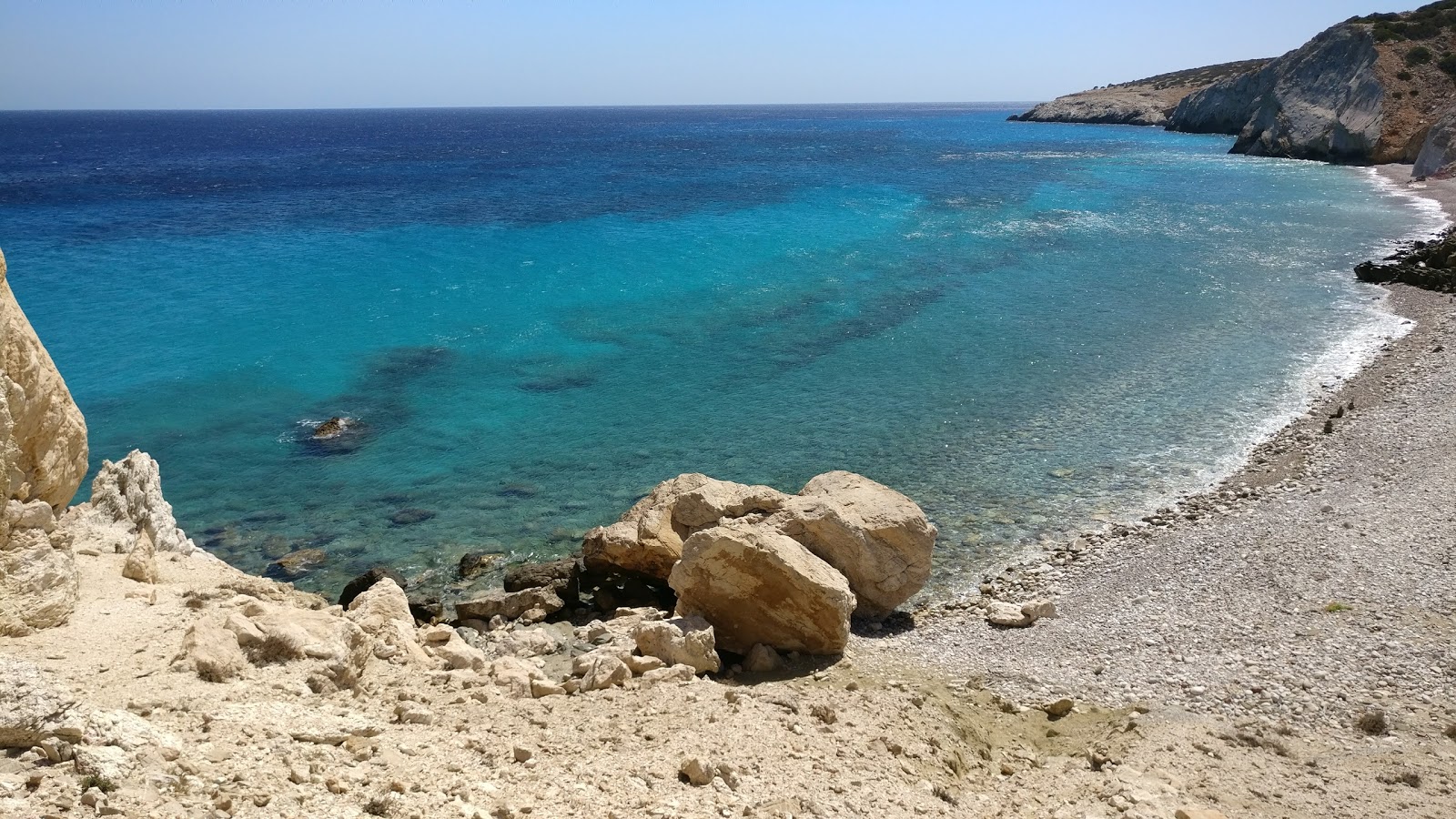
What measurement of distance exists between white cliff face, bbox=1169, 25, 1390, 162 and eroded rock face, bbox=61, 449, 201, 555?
8704cm

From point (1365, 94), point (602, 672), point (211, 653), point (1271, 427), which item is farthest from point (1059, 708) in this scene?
point (1365, 94)

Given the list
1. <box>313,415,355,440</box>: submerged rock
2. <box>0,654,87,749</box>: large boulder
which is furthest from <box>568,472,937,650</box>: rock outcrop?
<box>313,415,355,440</box>: submerged rock

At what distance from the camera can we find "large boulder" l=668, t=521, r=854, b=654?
43.3 feet

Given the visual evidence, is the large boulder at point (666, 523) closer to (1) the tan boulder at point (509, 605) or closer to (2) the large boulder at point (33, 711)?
(1) the tan boulder at point (509, 605)

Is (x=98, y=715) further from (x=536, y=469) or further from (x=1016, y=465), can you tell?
(x=1016, y=465)

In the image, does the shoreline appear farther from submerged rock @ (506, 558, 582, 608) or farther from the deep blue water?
submerged rock @ (506, 558, 582, 608)

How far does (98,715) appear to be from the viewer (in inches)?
301

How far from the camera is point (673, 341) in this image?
108 ft

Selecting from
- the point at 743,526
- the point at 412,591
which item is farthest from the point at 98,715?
the point at 412,591

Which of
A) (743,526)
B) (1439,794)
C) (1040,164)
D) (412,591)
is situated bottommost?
(412,591)

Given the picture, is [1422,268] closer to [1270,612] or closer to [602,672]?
[1270,612]

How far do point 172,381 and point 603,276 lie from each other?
19.0 meters

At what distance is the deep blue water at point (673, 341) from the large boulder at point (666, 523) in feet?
7.68

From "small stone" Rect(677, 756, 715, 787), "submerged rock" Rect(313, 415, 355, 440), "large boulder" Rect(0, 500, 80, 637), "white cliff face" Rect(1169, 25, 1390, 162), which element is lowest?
"submerged rock" Rect(313, 415, 355, 440)
